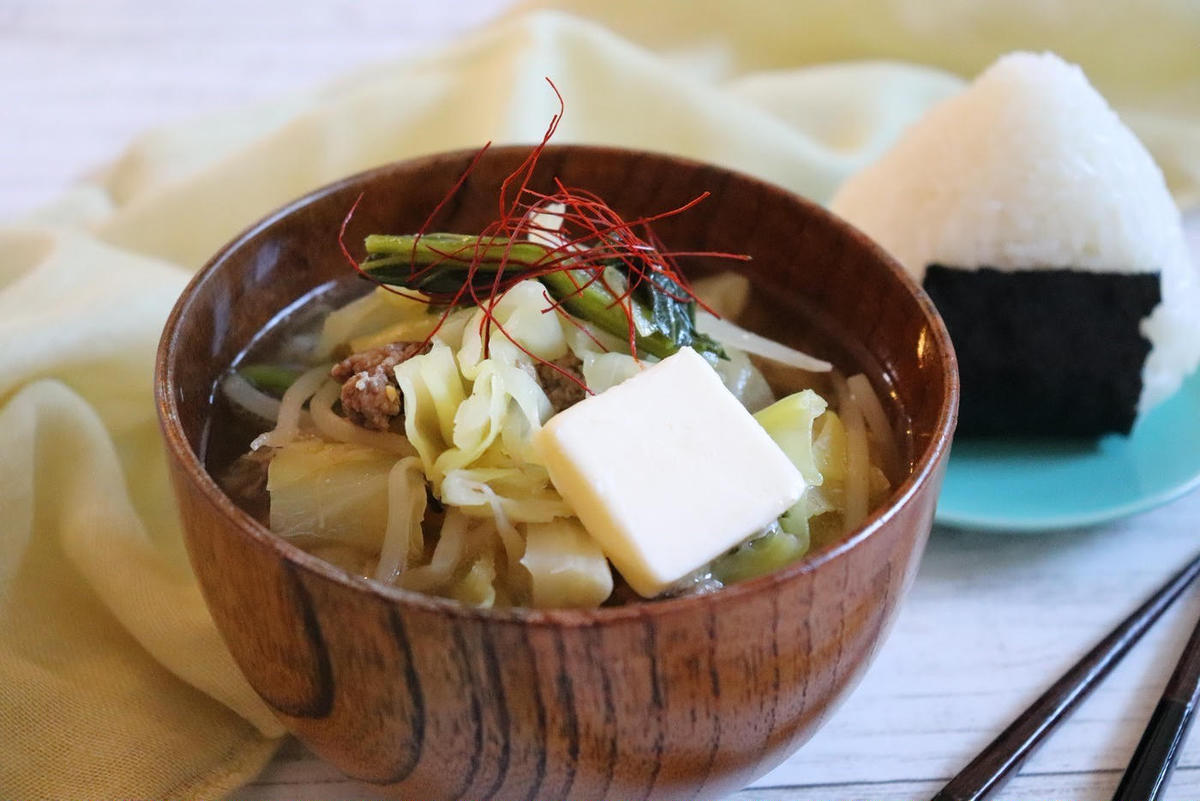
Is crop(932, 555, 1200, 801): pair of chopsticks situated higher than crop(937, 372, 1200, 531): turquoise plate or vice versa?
crop(937, 372, 1200, 531): turquoise plate

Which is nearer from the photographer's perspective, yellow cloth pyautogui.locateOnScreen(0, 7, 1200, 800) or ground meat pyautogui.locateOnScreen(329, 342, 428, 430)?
ground meat pyautogui.locateOnScreen(329, 342, 428, 430)

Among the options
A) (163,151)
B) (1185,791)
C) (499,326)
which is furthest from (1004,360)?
(163,151)

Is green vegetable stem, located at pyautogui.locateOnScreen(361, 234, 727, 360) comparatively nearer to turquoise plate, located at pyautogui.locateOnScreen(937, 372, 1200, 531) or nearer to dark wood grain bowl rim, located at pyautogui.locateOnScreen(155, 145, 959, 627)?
dark wood grain bowl rim, located at pyautogui.locateOnScreen(155, 145, 959, 627)

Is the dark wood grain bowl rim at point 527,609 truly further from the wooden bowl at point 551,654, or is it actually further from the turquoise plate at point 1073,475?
the turquoise plate at point 1073,475

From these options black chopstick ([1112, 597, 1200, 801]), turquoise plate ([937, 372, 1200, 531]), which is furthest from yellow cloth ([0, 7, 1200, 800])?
black chopstick ([1112, 597, 1200, 801])

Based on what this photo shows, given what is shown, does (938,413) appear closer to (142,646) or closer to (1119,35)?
(142,646)
